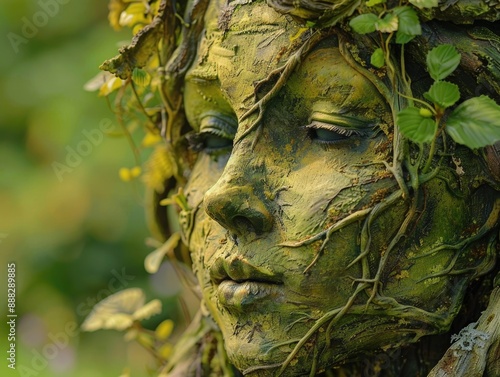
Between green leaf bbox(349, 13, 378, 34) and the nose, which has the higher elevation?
green leaf bbox(349, 13, 378, 34)

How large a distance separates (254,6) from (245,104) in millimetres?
137

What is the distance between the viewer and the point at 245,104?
125 cm

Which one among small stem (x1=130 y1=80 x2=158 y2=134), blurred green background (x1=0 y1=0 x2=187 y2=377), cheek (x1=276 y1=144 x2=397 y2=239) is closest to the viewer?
cheek (x1=276 y1=144 x2=397 y2=239)

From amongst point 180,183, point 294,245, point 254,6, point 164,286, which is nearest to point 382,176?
point 294,245

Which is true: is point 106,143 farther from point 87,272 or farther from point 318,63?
A: point 318,63

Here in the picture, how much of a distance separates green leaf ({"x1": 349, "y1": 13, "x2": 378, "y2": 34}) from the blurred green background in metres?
1.62

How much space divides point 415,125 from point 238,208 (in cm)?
26

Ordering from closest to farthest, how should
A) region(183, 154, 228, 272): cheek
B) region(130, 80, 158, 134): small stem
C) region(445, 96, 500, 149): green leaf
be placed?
1. region(445, 96, 500, 149): green leaf
2. region(183, 154, 228, 272): cheek
3. region(130, 80, 158, 134): small stem

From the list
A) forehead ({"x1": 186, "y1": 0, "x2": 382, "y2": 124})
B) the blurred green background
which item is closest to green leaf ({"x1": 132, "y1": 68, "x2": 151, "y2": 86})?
forehead ({"x1": 186, "y1": 0, "x2": 382, "y2": 124})

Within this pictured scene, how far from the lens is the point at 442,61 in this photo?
108 centimetres

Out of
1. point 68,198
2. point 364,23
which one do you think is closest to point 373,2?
point 364,23

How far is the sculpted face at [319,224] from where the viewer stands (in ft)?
3.83

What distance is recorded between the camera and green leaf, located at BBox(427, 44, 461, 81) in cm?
108

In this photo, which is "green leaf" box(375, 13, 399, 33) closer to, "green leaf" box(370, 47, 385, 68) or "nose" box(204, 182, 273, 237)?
"green leaf" box(370, 47, 385, 68)
